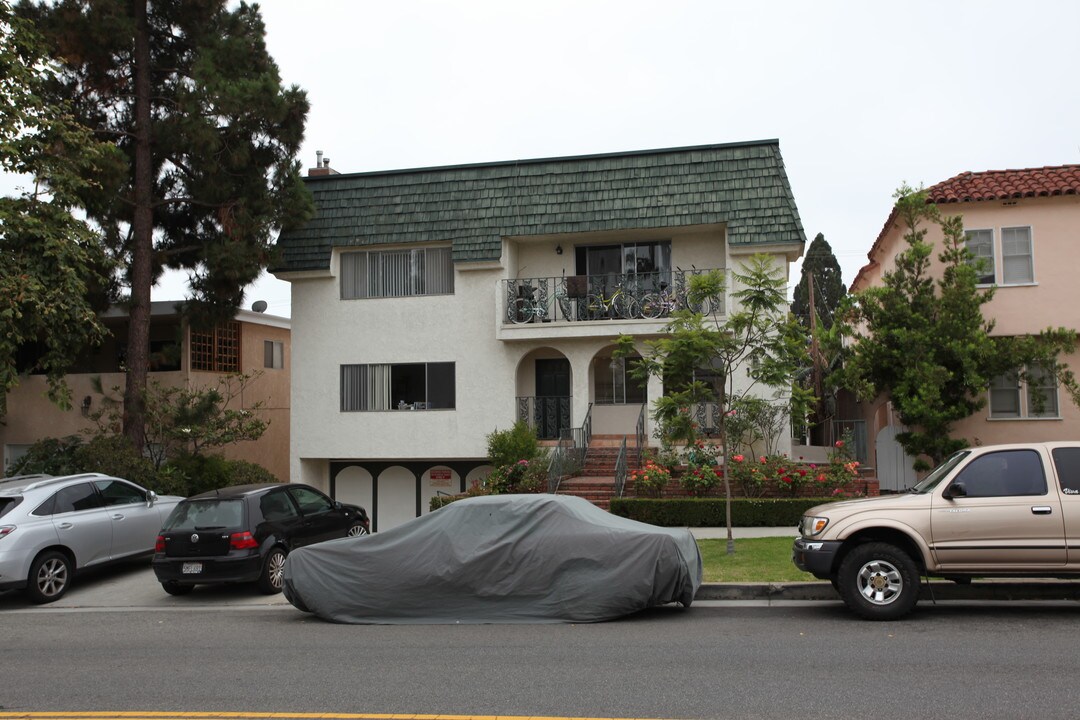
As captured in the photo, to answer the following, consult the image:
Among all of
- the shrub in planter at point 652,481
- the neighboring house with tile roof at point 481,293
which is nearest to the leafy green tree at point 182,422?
the neighboring house with tile roof at point 481,293

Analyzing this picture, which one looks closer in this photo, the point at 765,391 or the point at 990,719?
the point at 990,719

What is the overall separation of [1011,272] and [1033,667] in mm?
14763

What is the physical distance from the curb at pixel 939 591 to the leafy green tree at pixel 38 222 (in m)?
12.3

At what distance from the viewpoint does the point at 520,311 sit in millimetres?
23141

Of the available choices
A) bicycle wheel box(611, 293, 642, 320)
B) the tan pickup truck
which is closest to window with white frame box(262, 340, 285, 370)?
bicycle wheel box(611, 293, 642, 320)

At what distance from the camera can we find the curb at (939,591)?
10914 mm

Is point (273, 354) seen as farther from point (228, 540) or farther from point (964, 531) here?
point (964, 531)

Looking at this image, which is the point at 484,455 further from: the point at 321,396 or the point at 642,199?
the point at 642,199

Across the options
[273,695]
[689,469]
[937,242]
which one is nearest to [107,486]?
[273,695]

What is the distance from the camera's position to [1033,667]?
25.8 ft

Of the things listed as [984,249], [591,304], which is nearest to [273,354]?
[591,304]

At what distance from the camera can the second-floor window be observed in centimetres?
2483

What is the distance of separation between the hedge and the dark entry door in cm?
534

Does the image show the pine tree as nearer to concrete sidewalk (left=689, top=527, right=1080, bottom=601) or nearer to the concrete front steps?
the concrete front steps
